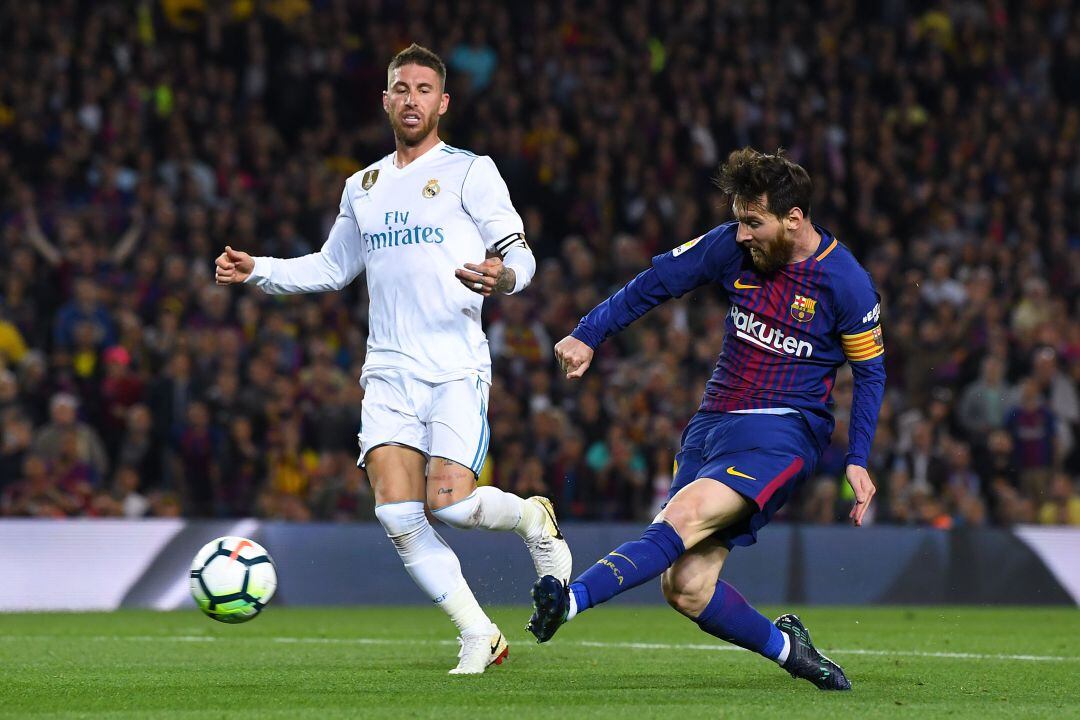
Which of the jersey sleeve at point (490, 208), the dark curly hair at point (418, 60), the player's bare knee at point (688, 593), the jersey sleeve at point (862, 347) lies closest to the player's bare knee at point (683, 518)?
the player's bare knee at point (688, 593)

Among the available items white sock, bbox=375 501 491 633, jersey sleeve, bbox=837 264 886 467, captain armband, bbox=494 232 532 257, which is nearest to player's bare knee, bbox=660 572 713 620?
jersey sleeve, bbox=837 264 886 467

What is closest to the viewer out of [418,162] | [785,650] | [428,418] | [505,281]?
[785,650]

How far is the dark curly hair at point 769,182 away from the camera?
6363 millimetres

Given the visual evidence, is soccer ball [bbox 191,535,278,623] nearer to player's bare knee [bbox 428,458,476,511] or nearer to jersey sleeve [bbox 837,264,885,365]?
player's bare knee [bbox 428,458,476,511]

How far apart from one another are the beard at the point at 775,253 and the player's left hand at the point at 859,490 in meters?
0.82

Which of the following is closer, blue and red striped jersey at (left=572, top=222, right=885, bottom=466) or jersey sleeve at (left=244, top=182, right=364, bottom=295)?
blue and red striped jersey at (left=572, top=222, right=885, bottom=466)

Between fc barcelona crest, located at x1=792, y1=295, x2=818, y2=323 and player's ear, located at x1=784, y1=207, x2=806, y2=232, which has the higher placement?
player's ear, located at x1=784, y1=207, x2=806, y2=232

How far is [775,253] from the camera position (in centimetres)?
646

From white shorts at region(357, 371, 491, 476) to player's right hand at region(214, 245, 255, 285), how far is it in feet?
2.49

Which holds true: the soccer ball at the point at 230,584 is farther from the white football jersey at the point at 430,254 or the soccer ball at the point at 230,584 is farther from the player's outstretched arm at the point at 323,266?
the player's outstretched arm at the point at 323,266

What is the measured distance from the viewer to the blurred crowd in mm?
14352

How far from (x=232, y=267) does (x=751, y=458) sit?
2.51 metres

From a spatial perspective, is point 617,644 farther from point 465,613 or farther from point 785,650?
point 785,650

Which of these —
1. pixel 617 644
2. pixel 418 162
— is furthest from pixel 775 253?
pixel 617 644
